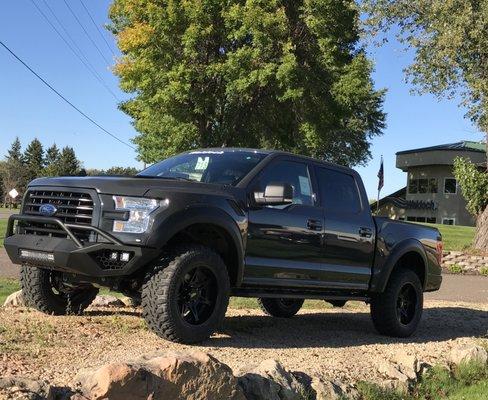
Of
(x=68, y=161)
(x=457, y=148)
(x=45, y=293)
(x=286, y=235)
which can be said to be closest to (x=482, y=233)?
(x=286, y=235)

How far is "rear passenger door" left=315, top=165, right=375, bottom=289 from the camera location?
7.02 m

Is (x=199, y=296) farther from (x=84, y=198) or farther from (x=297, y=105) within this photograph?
(x=297, y=105)

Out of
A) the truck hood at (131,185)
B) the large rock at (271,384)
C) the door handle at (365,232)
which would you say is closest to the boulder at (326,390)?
the large rock at (271,384)

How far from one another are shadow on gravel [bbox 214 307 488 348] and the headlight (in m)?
1.31

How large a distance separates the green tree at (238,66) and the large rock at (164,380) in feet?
65.7

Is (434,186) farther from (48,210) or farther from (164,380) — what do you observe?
(164,380)

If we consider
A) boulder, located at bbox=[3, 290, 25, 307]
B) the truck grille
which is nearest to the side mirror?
the truck grille

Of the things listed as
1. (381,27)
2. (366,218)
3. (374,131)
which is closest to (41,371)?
(366,218)

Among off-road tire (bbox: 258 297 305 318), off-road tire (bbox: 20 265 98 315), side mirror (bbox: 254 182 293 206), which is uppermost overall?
side mirror (bbox: 254 182 293 206)

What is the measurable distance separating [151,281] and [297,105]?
2312cm

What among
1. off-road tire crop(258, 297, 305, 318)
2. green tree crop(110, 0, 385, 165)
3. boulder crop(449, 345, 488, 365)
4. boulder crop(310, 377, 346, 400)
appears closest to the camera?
boulder crop(310, 377, 346, 400)

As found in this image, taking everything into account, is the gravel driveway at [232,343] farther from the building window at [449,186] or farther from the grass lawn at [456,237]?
the building window at [449,186]

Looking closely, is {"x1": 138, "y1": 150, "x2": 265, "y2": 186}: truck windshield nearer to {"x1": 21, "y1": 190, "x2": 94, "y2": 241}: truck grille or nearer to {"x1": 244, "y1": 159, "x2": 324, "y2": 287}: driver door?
{"x1": 244, "y1": 159, "x2": 324, "y2": 287}: driver door

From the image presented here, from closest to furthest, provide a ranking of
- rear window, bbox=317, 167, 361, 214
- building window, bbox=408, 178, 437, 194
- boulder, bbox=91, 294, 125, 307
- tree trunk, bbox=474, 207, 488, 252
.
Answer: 1. rear window, bbox=317, 167, 361, 214
2. boulder, bbox=91, 294, 125, 307
3. tree trunk, bbox=474, 207, 488, 252
4. building window, bbox=408, 178, 437, 194
